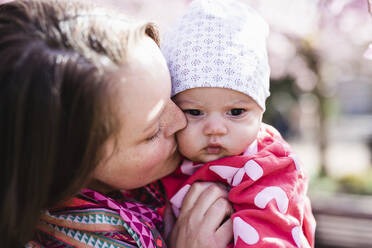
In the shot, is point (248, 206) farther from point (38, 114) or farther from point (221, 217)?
point (38, 114)

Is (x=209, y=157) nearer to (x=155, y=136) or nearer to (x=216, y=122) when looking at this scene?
(x=216, y=122)

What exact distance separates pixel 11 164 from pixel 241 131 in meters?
0.69

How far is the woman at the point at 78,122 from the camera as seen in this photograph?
2.81 ft

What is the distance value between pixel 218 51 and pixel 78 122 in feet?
1.79

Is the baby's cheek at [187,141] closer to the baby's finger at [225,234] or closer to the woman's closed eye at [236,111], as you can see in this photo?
the woman's closed eye at [236,111]

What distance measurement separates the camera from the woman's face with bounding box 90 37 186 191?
97 centimetres

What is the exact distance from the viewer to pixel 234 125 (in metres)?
1.23

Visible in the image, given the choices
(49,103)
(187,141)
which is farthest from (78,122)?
(187,141)

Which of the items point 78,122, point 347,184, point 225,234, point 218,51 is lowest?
point 347,184

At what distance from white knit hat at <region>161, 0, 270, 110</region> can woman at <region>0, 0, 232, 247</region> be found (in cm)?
13

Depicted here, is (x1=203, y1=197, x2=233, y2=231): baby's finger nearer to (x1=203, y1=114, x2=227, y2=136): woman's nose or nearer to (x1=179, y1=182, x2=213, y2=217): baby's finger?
(x1=179, y1=182, x2=213, y2=217): baby's finger

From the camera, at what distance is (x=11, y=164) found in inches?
34.2

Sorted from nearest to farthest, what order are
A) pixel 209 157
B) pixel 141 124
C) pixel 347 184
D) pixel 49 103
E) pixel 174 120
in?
pixel 49 103 < pixel 141 124 < pixel 174 120 < pixel 209 157 < pixel 347 184

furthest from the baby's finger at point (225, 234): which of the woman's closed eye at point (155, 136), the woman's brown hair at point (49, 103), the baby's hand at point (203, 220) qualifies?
the woman's brown hair at point (49, 103)
